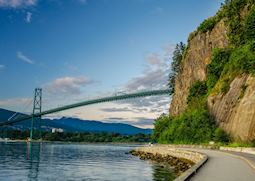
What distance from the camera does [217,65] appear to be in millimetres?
70062

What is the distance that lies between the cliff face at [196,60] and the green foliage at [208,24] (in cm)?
104

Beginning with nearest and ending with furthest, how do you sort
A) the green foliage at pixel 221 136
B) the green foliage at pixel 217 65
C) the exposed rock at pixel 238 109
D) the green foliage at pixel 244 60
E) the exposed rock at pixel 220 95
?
the exposed rock at pixel 238 109 → the exposed rock at pixel 220 95 → the green foliage at pixel 244 60 → the green foliage at pixel 221 136 → the green foliage at pixel 217 65

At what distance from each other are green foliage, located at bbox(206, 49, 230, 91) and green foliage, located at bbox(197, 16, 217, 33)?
15.5 meters

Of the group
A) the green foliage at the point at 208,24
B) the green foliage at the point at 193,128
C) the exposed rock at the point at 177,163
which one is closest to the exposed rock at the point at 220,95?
the green foliage at the point at 208,24

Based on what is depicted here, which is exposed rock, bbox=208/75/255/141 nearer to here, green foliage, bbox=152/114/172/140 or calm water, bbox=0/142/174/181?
calm water, bbox=0/142/174/181

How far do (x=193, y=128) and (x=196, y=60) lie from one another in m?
26.6

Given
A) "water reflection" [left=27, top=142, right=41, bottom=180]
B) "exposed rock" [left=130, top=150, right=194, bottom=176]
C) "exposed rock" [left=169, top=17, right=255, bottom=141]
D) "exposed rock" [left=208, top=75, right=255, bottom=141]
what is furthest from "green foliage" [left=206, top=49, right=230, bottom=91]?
"water reflection" [left=27, top=142, right=41, bottom=180]

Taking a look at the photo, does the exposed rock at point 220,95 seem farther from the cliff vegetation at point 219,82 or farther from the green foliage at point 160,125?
the green foliage at point 160,125

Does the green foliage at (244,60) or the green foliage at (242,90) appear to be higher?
the green foliage at (244,60)

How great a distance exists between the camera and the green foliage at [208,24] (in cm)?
8444

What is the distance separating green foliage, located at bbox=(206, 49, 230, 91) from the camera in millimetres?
69125

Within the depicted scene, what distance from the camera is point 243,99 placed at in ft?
170

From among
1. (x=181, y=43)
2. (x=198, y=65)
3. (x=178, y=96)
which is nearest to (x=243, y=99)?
(x=198, y=65)

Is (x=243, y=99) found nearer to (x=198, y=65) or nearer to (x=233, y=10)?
(x=233, y=10)
